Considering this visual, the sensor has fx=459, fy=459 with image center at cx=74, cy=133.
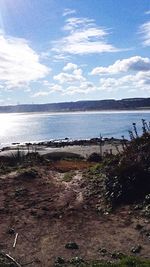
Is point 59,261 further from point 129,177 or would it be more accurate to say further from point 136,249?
point 129,177

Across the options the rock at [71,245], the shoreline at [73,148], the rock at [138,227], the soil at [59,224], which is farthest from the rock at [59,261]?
the shoreline at [73,148]

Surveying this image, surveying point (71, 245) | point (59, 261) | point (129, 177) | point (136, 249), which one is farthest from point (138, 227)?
point (129, 177)

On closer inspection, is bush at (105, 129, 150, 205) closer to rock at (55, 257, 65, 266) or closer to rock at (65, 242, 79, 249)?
rock at (65, 242, 79, 249)

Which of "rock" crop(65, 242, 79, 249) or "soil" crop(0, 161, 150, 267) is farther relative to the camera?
"rock" crop(65, 242, 79, 249)

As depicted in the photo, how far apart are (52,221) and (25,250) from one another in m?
2.61

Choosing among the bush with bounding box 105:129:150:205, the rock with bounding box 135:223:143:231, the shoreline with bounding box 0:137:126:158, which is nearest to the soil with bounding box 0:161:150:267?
the rock with bounding box 135:223:143:231

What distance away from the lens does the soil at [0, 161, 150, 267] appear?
11.5 m

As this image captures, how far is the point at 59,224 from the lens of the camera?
13.9m

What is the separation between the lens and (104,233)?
12820 millimetres

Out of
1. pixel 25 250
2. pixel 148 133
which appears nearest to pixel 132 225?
pixel 25 250

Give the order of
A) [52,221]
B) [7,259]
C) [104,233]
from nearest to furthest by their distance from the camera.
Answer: [7,259] < [104,233] < [52,221]

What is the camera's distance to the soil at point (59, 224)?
11.5 meters

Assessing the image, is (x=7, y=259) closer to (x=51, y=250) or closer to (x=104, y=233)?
(x=51, y=250)

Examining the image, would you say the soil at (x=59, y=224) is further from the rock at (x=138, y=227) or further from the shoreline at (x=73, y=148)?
the shoreline at (x=73, y=148)
